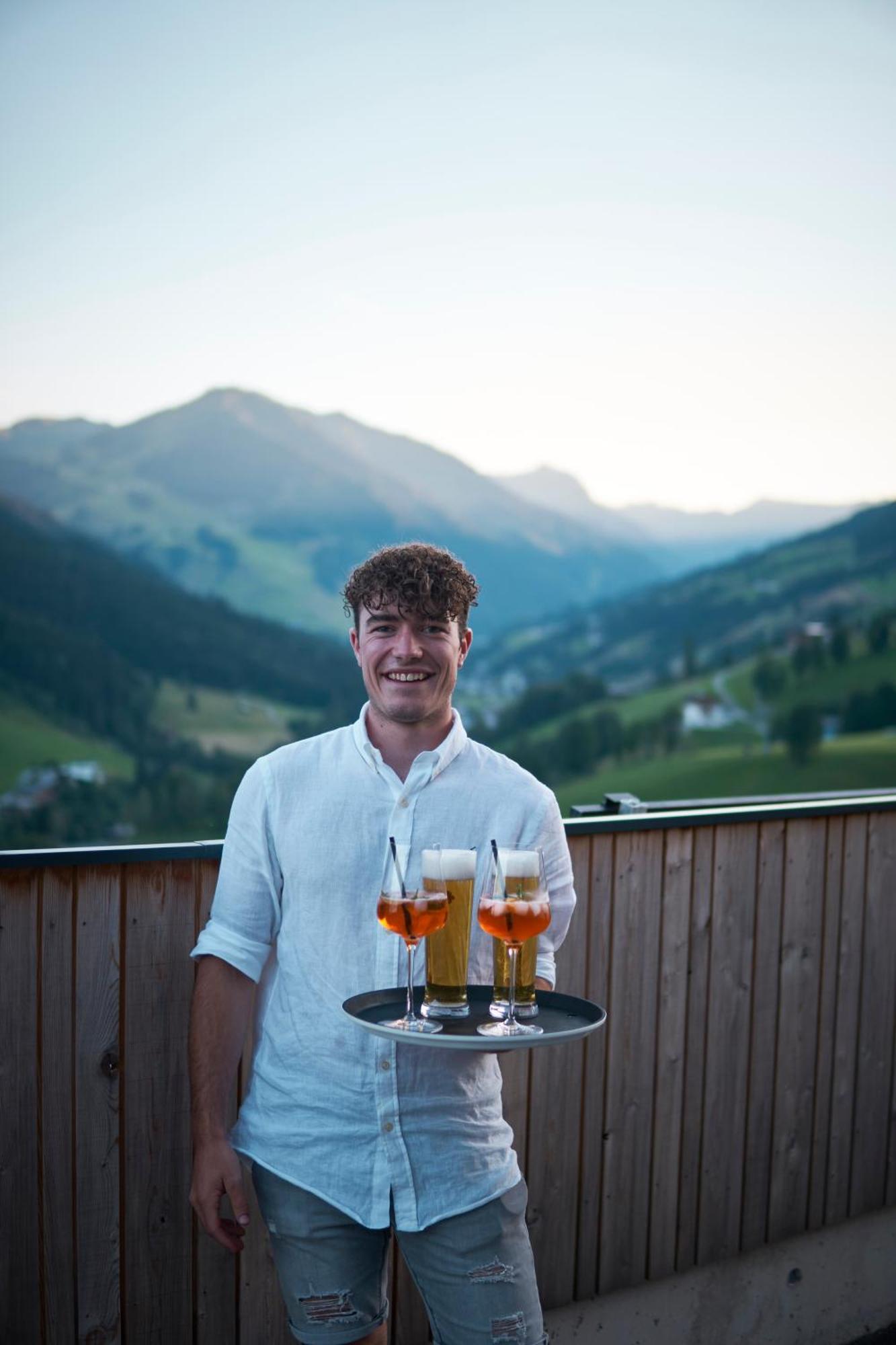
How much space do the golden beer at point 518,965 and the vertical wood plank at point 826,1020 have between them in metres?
1.64

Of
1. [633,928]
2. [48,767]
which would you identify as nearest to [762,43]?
[633,928]

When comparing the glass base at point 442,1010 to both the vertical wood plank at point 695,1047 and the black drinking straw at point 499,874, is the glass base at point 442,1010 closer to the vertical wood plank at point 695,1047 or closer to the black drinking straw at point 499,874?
the black drinking straw at point 499,874

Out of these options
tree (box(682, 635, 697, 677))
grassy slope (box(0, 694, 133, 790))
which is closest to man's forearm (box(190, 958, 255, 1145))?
grassy slope (box(0, 694, 133, 790))

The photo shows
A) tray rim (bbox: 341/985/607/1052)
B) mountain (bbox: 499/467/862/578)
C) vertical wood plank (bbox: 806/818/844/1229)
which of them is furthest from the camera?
mountain (bbox: 499/467/862/578)

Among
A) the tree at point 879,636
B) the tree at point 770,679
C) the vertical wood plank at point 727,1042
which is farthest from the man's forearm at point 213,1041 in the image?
the tree at point 770,679

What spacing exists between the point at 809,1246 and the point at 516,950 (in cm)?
222

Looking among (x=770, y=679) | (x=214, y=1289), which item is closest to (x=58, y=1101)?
(x=214, y=1289)

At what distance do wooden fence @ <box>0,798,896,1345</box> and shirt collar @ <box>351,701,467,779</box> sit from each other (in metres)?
0.46

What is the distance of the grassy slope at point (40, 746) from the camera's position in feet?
144

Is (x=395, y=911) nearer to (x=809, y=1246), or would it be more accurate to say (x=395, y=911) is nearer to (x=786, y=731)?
(x=809, y=1246)

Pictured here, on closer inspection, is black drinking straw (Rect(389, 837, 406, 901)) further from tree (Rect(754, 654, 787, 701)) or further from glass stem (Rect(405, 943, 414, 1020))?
tree (Rect(754, 654, 787, 701))

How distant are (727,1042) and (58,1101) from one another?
177 centimetres

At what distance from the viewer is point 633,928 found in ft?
8.83

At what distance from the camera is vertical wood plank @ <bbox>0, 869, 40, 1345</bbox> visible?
6.37 ft
